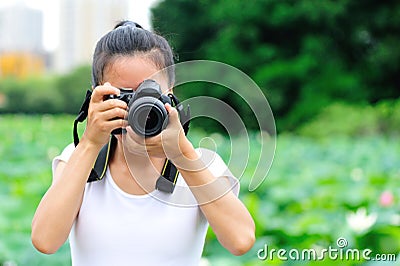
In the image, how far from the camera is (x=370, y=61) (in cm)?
1415

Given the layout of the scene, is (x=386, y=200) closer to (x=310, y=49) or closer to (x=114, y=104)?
(x=114, y=104)

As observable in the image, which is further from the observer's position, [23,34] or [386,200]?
[23,34]

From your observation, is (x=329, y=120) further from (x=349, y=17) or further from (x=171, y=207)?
(x=171, y=207)

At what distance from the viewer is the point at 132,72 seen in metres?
1.06

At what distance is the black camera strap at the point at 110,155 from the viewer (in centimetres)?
103

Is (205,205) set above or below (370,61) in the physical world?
below

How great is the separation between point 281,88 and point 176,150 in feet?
41.4

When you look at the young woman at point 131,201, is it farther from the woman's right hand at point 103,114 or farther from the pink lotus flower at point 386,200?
the pink lotus flower at point 386,200

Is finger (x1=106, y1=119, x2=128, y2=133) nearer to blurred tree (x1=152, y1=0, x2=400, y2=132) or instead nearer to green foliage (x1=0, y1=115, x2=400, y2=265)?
green foliage (x1=0, y1=115, x2=400, y2=265)

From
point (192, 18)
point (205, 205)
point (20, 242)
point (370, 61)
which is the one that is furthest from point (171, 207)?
point (192, 18)

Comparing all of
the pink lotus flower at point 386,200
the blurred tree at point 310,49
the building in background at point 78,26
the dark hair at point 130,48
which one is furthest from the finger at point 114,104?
the building in background at point 78,26

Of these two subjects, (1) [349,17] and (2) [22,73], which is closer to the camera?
(1) [349,17]

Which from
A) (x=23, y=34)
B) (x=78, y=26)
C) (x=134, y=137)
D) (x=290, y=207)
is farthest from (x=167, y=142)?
(x=23, y=34)

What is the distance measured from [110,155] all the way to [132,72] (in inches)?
5.6
